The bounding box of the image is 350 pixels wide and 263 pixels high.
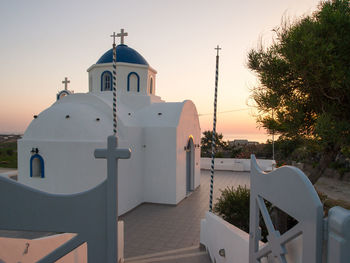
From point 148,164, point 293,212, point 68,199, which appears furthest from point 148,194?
point 293,212

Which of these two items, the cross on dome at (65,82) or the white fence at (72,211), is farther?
the cross on dome at (65,82)

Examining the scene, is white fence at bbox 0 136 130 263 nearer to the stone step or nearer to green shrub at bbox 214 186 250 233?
the stone step

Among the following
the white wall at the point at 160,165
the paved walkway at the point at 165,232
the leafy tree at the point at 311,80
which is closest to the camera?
the leafy tree at the point at 311,80

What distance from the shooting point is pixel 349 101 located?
5.91 m

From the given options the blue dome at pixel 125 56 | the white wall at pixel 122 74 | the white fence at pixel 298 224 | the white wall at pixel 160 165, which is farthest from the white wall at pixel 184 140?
the white fence at pixel 298 224

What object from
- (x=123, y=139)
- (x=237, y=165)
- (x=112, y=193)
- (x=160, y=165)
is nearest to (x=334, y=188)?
(x=237, y=165)

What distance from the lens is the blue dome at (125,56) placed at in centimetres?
1352

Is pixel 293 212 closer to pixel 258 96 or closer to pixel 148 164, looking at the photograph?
pixel 258 96

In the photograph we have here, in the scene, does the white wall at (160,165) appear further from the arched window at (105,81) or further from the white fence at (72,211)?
the white fence at (72,211)

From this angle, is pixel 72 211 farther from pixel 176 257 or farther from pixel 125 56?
pixel 125 56

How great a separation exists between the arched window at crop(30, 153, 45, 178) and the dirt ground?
47.5 ft

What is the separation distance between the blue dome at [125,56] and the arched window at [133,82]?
75 cm

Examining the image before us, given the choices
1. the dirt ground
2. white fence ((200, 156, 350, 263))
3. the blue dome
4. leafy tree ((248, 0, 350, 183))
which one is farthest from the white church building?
the dirt ground

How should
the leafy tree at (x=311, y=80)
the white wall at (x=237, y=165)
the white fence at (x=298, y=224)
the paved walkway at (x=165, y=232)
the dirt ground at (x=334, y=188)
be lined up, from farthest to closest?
the white wall at (x=237, y=165) < the dirt ground at (x=334, y=188) < the paved walkway at (x=165, y=232) < the leafy tree at (x=311, y=80) < the white fence at (x=298, y=224)
